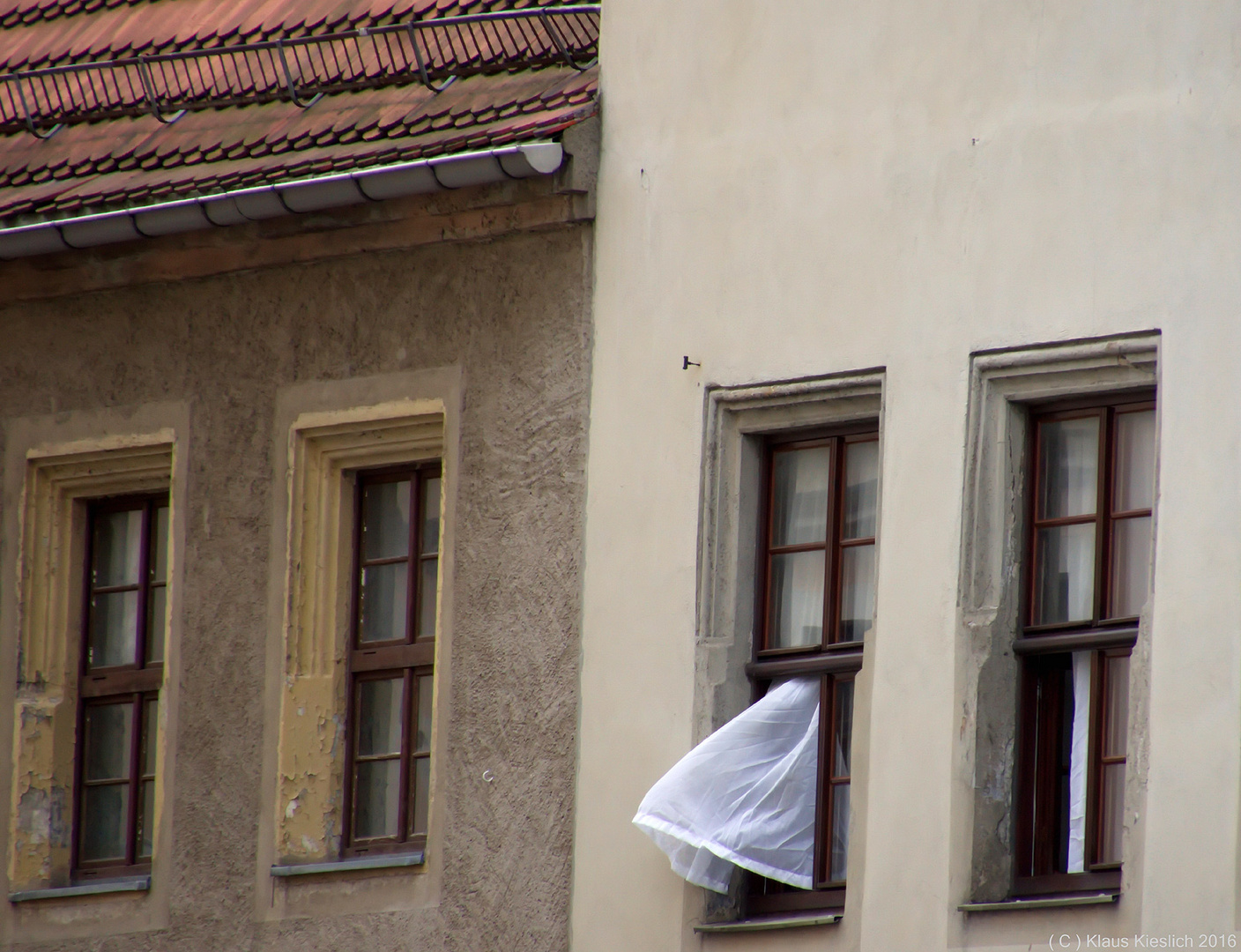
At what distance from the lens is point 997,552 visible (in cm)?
1181

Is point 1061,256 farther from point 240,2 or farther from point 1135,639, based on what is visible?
point 240,2

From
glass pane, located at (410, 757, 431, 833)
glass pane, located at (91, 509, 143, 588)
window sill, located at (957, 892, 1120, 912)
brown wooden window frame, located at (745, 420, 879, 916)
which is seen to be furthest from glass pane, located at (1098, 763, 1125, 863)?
glass pane, located at (91, 509, 143, 588)

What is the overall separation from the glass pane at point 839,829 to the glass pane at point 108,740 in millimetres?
3793

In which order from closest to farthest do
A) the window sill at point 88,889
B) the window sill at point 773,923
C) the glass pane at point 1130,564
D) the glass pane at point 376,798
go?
the glass pane at point 1130,564, the window sill at point 773,923, the glass pane at point 376,798, the window sill at point 88,889

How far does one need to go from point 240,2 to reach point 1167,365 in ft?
18.7

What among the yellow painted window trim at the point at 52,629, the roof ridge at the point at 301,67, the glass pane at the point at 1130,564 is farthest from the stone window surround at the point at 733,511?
the yellow painted window trim at the point at 52,629

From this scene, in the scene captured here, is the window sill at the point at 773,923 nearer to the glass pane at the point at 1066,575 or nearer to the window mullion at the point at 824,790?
the window mullion at the point at 824,790

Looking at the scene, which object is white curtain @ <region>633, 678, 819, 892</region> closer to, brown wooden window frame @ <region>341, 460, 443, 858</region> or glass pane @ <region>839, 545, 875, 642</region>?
glass pane @ <region>839, 545, 875, 642</region>

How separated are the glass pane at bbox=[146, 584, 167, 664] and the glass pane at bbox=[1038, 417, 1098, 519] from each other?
4511 mm

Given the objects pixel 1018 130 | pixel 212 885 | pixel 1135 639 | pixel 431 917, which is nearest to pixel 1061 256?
pixel 1018 130

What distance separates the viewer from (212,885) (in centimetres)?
1378

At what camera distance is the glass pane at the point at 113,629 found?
1468cm

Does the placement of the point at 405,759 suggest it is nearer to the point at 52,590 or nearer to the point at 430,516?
the point at 430,516

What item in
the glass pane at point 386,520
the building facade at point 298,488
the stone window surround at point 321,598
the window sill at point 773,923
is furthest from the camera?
the glass pane at point 386,520
